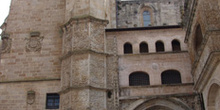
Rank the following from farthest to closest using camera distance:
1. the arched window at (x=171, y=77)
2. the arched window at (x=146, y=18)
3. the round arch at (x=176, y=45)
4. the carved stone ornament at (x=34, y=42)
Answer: the arched window at (x=146, y=18), the carved stone ornament at (x=34, y=42), the round arch at (x=176, y=45), the arched window at (x=171, y=77)

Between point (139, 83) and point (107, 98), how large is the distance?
176 cm

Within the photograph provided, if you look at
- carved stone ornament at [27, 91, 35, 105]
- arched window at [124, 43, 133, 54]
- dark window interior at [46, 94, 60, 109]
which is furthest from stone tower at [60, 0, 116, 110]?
carved stone ornament at [27, 91, 35, 105]

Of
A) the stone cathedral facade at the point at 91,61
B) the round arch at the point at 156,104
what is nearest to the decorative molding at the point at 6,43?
Answer: the stone cathedral facade at the point at 91,61

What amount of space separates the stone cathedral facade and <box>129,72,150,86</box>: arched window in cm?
5

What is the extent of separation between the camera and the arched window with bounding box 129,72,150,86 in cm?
1530

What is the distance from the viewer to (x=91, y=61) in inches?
585

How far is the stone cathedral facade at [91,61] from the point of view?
14469mm

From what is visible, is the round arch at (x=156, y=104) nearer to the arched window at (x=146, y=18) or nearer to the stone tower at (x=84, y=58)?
the stone tower at (x=84, y=58)

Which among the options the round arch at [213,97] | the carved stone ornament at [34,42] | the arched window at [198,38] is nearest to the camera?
the round arch at [213,97]

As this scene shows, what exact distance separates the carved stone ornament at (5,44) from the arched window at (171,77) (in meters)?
8.23

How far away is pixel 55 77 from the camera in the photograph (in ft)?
52.1

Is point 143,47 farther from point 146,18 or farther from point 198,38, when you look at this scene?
point 146,18

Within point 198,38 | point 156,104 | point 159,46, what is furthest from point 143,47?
point 198,38

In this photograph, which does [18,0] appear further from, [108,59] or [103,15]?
[108,59]
